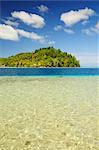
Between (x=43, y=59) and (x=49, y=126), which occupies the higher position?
(x=43, y=59)

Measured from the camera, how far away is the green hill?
385ft

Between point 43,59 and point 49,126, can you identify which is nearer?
point 49,126

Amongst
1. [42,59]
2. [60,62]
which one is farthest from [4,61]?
[60,62]

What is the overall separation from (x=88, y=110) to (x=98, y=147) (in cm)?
334

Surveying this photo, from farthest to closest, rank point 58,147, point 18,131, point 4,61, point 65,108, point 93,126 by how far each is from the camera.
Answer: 1. point 4,61
2. point 65,108
3. point 93,126
4. point 18,131
5. point 58,147

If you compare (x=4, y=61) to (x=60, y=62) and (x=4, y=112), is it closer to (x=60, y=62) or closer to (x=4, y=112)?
(x=60, y=62)

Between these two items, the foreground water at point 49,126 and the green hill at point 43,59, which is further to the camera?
the green hill at point 43,59

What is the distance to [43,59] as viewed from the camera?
120 m

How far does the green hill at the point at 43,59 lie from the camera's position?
11725 centimetres

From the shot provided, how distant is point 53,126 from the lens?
5.98 metres

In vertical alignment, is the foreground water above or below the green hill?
below

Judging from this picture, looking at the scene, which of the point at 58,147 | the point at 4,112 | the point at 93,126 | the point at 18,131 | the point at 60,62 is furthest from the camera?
the point at 60,62

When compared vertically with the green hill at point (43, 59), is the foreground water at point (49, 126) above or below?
below

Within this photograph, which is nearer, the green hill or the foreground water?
the foreground water
